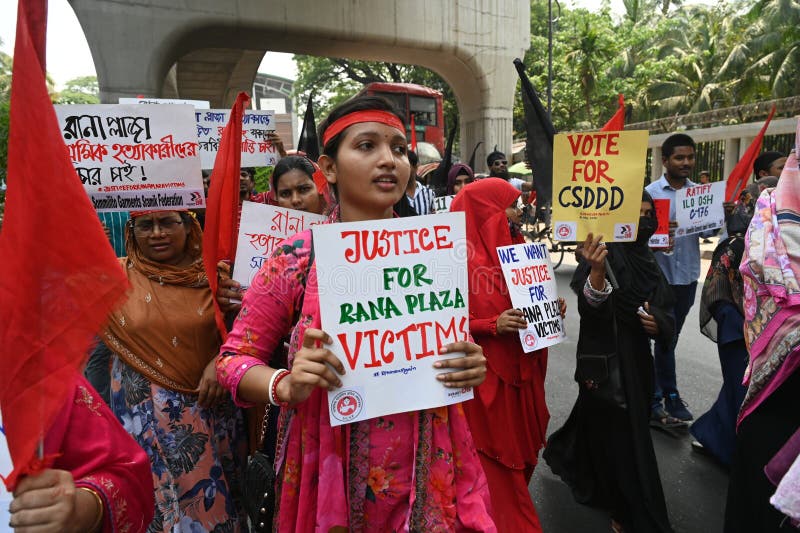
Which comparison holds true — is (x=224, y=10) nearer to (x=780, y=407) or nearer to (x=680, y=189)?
(x=680, y=189)

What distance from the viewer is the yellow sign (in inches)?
94.8

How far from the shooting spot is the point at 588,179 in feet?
8.13

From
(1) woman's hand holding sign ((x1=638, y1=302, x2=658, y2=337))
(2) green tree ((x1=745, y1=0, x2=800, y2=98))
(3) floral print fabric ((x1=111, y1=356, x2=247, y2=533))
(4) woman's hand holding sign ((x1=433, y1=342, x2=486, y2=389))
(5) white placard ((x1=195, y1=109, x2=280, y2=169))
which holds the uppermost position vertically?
(2) green tree ((x1=745, y1=0, x2=800, y2=98))

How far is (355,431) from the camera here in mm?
1376

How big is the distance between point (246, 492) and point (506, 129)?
40.2 feet

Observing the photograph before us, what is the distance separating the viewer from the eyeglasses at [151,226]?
235 centimetres

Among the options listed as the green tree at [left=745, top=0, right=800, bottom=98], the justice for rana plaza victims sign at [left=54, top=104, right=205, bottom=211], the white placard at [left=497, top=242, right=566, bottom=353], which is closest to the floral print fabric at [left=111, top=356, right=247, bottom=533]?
the justice for rana plaza victims sign at [left=54, top=104, right=205, bottom=211]

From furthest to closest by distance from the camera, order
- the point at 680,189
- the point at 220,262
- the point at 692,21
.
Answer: the point at 692,21, the point at 680,189, the point at 220,262

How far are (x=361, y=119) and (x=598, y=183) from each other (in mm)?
1423

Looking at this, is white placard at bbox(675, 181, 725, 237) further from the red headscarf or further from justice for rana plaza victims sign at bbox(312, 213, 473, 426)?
justice for rana plaza victims sign at bbox(312, 213, 473, 426)

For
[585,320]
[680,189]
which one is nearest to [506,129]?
[680,189]

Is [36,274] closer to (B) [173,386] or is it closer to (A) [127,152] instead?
(B) [173,386]

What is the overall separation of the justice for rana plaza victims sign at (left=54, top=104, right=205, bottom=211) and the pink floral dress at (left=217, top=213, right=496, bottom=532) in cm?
125

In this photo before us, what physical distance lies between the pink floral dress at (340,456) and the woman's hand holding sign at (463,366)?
13 centimetres
